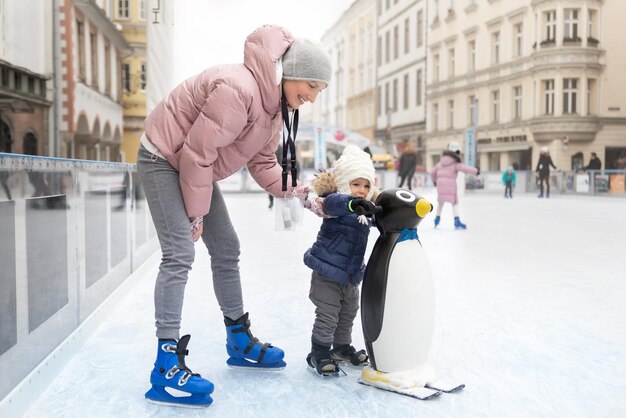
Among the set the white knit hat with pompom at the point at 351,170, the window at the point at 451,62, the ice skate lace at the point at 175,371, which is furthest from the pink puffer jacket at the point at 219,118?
the window at the point at 451,62

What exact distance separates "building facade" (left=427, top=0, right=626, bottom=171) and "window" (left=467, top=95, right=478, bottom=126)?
0.19ft

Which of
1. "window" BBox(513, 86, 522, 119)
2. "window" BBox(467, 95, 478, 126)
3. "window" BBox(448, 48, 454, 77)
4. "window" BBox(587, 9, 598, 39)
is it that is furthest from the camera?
"window" BBox(448, 48, 454, 77)

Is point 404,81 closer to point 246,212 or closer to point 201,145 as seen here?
point 246,212

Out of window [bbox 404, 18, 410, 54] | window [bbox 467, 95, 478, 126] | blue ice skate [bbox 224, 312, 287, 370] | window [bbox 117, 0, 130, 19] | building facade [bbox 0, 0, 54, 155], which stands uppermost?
window [bbox 404, 18, 410, 54]

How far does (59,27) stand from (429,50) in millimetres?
20907

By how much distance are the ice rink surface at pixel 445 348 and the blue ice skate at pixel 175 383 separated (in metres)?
0.04

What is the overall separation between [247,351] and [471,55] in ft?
90.6

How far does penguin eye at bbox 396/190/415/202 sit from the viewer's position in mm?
2232

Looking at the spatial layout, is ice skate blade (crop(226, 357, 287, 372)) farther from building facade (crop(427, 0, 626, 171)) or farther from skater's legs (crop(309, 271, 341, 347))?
building facade (crop(427, 0, 626, 171))

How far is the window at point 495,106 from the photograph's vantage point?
26.0 metres

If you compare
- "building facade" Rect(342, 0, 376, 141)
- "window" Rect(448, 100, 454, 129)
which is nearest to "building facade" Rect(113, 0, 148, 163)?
"window" Rect(448, 100, 454, 129)

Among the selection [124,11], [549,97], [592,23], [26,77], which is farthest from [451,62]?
[26,77]

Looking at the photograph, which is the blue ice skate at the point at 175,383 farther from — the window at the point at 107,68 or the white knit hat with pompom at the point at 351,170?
the window at the point at 107,68

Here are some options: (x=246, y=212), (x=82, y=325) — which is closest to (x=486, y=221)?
(x=246, y=212)
